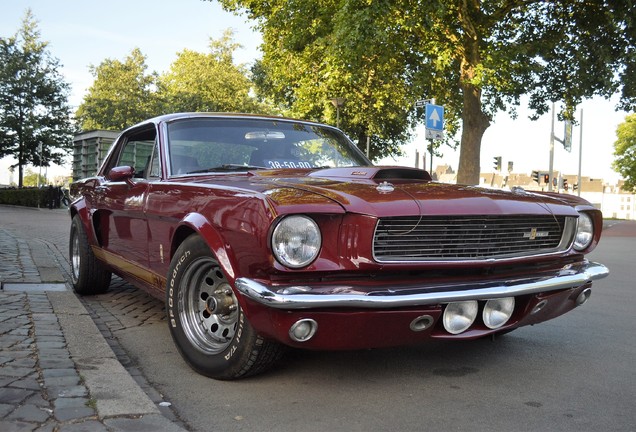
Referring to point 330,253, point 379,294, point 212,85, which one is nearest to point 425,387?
point 379,294

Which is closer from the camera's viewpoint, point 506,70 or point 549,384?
point 549,384

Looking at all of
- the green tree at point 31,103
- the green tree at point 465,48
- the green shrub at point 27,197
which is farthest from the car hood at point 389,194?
the green tree at point 31,103

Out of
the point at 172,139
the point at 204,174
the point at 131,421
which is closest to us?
the point at 131,421

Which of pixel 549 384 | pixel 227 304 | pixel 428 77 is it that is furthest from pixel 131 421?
pixel 428 77

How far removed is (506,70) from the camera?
17797mm

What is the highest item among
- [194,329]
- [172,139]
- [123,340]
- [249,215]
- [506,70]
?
[506,70]

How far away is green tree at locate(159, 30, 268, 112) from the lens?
53.6m

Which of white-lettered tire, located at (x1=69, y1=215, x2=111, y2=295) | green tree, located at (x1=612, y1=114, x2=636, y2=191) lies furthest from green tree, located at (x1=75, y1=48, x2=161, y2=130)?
white-lettered tire, located at (x1=69, y1=215, x2=111, y2=295)

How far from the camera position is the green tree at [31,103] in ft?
135

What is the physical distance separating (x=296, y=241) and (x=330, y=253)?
16 centimetres

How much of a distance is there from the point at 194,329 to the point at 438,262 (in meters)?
1.37

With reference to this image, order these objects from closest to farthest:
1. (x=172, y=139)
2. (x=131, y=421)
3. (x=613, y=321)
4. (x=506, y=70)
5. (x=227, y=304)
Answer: (x=131, y=421)
(x=227, y=304)
(x=172, y=139)
(x=613, y=321)
(x=506, y=70)

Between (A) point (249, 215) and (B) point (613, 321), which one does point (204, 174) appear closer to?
(A) point (249, 215)

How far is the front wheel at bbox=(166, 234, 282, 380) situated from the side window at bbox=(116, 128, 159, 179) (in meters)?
1.35
